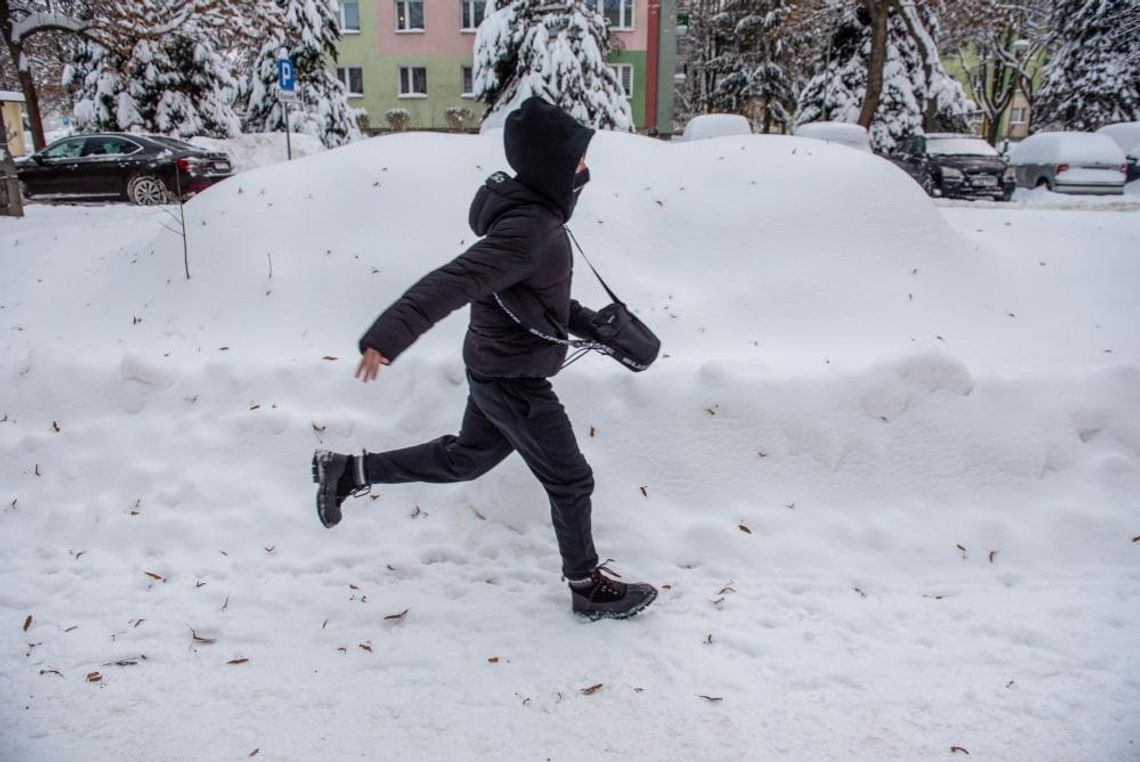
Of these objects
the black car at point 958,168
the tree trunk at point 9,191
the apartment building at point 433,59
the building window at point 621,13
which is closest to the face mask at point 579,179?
the tree trunk at point 9,191

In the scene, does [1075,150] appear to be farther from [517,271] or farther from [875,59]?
[517,271]

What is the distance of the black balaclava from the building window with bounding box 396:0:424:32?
117 ft

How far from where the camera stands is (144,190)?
13.8 m

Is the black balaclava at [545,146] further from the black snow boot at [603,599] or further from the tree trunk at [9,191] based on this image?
the tree trunk at [9,191]

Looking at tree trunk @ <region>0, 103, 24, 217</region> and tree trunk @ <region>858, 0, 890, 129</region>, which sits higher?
tree trunk @ <region>858, 0, 890, 129</region>

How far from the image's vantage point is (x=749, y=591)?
2.99m

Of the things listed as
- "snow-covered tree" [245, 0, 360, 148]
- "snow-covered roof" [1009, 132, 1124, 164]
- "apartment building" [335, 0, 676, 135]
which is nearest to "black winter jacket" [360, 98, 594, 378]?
"snow-covered roof" [1009, 132, 1124, 164]

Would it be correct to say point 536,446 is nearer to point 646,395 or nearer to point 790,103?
point 646,395

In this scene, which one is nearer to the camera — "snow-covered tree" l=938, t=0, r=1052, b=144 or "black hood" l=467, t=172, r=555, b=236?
"black hood" l=467, t=172, r=555, b=236

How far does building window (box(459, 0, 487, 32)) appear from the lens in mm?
33938

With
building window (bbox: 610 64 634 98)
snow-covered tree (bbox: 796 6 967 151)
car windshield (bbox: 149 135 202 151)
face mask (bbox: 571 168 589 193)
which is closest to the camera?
face mask (bbox: 571 168 589 193)

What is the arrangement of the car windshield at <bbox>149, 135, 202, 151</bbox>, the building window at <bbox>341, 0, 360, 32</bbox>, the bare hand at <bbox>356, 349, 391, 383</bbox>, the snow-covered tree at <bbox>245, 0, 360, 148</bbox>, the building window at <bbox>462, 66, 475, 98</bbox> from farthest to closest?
1. the building window at <bbox>462, 66, 475, 98</bbox>
2. the building window at <bbox>341, 0, 360, 32</bbox>
3. the snow-covered tree at <bbox>245, 0, 360, 148</bbox>
4. the car windshield at <bbox>149, 135, 202, 151</bbox>
5. the bare hand at <bbox>356, 349, 391, 383</bbox>

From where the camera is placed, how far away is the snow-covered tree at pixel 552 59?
19.3 meters

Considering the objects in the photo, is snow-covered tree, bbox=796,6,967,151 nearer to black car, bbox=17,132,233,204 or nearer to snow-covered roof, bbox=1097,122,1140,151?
snow-covered roof, bbox=1097,122,1140,151
